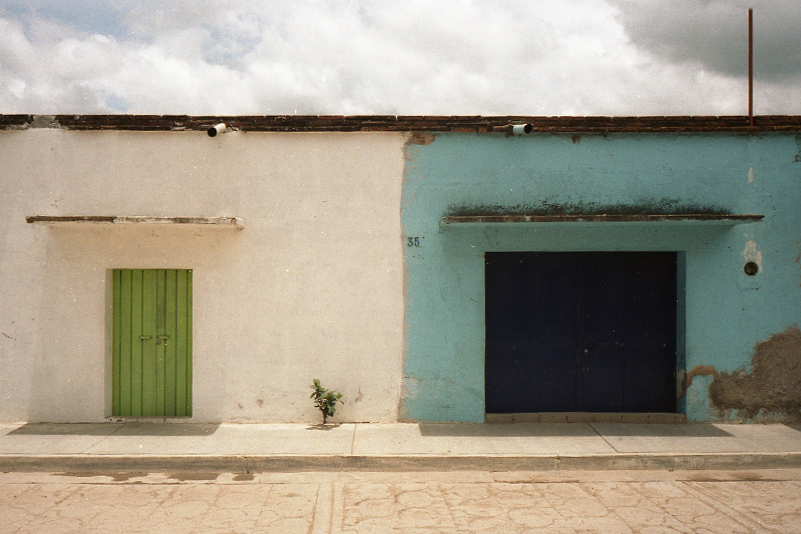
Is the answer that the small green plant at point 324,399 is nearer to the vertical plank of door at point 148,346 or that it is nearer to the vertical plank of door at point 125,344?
the vertical plank of door at point 148,346

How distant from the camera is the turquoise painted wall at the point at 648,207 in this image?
22.5 ft

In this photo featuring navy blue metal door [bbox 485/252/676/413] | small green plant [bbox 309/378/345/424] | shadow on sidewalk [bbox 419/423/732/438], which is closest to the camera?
shadow on sidewalk [bbox 419/423/732/438]

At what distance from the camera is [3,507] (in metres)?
4.61

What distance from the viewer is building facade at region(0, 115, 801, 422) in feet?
22.3

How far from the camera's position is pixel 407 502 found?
4789mm

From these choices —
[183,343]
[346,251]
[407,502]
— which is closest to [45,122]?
[183,343]

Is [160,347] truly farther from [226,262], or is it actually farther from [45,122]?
[45,122]

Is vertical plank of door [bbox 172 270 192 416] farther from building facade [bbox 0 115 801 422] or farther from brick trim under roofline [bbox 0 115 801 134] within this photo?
brick trim under roofline [bbox 0 115 801 134]

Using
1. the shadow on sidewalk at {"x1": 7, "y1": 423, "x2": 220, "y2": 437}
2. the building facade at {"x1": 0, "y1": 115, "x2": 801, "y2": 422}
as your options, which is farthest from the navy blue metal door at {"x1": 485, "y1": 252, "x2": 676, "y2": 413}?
the shadow on sidewalk at {"x1": 7, "y1": 423, "x2": 220, "y2": 437}

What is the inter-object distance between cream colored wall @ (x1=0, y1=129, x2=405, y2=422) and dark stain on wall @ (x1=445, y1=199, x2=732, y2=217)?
49.3 inches

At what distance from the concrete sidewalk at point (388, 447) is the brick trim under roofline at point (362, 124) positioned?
12.6 ft

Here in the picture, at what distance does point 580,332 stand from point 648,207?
1881 mm

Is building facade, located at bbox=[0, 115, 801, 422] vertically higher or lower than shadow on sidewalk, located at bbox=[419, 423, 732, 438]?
higher

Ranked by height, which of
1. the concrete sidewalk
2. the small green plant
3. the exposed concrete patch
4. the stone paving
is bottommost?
the stone paving
